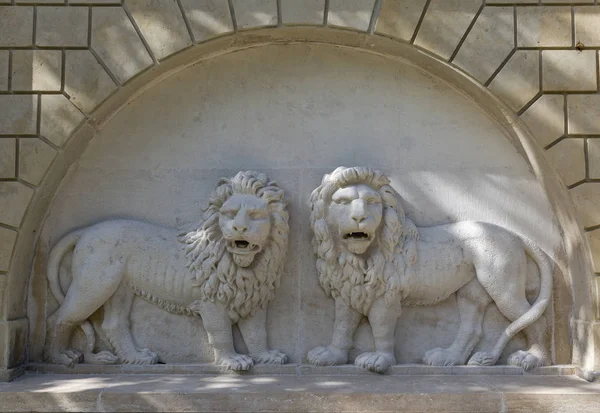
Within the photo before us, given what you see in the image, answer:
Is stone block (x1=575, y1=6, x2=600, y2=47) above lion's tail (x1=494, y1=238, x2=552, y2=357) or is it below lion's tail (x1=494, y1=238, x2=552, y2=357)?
above

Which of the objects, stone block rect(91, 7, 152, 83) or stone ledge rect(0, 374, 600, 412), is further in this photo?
stone block rect(91, 7, 152, 83)

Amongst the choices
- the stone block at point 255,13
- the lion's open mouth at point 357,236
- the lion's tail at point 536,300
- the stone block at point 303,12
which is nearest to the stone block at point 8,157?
the stone block at point 255,13

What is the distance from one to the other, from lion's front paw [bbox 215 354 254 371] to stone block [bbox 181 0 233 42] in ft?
8.52

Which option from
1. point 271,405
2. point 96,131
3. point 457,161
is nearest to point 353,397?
point 271,405

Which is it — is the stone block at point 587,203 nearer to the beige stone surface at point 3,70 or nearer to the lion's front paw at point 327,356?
the lion's front paw at point 327,356

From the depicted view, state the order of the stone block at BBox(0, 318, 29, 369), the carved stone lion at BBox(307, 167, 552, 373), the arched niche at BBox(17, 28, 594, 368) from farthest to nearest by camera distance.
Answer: the arched niche at BBox(17, 28, 594, 368)
the carved stone lion at BBox(307, 167, 552, 373)
the stone block at BBox(0, 318, 29, 369)

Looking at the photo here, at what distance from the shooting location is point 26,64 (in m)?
5.77

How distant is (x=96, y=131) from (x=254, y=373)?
8.02 ft

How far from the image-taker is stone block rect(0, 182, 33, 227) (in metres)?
5.64

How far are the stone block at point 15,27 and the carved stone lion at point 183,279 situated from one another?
5.47 feet

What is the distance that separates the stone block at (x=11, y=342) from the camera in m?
5.52

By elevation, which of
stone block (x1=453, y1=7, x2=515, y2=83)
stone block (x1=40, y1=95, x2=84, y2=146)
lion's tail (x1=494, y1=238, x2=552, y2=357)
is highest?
stone block (x1=453, y1=7, x2=515, y2=83)

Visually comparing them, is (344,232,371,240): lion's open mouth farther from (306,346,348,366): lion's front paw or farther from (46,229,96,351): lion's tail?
(46,229,96,351): lion's tail

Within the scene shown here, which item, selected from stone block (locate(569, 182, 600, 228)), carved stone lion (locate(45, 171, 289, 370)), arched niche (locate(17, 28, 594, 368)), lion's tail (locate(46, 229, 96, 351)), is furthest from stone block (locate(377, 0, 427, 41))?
lion's tail (locate(46, 229, 96, 351))
